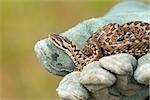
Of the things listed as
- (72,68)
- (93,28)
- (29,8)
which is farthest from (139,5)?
(29,8)

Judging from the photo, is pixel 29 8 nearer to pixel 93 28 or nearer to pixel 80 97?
pixel 93 28

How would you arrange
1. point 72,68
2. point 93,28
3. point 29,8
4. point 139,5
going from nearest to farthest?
point 72,68
point 93,28
point 139,5
point 29,8

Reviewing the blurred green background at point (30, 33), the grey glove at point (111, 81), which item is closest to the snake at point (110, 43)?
the grey glove at point (111, 81)

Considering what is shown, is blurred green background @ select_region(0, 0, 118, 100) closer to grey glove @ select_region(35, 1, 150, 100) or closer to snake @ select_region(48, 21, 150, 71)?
snake @ select_region(48, 21, 150, 71)

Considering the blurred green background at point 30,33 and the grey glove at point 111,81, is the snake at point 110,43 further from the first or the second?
the blurred green background at point 30,33

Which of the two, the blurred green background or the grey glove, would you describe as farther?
the blurred green background

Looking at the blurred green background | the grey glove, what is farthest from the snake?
the blurred green background
